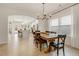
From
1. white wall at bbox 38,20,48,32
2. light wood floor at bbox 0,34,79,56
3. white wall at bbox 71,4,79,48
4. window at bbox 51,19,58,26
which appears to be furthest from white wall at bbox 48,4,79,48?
white wall at bbox 38,20,48,32

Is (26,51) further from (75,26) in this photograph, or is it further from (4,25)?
(75,26)

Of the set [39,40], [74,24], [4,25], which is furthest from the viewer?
[4,25]

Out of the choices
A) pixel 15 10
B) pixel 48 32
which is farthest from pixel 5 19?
pixel 48 32

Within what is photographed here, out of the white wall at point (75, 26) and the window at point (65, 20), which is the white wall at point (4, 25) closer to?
the window at point (65, 20)

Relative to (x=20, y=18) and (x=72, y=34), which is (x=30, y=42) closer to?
(x=20, y=18)

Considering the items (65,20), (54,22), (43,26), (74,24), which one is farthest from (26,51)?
(74,24)

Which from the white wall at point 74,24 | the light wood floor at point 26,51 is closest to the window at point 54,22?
the white wall at point 74,24

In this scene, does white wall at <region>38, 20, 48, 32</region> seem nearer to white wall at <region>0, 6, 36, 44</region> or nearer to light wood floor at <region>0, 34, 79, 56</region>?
light wood floor at <region>0, 34, 79, 56</region>

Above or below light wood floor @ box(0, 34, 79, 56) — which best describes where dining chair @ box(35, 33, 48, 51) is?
above

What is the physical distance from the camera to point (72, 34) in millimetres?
3826

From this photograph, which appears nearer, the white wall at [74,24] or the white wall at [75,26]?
the white wall at [74,24]

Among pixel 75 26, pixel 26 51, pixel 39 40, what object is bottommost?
pixel 26 51

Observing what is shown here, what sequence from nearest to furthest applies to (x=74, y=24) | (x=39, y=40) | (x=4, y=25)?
(x=74, y=24) → (x=39, y=40) → (x=4, y=25)

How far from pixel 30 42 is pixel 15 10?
137 centimetres
